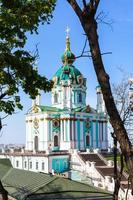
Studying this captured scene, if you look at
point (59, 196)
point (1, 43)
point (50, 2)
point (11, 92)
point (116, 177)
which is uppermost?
point (50, 2)

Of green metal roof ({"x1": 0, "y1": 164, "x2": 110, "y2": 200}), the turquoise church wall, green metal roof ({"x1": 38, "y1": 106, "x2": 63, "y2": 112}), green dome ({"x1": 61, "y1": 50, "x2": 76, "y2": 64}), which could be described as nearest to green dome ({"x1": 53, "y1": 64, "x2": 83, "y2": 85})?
green dome ({"x1": 61, "y1": 50, "x2": 76, "y2": 64})

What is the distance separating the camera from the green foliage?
871 cm

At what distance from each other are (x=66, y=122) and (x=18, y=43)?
42182 mm

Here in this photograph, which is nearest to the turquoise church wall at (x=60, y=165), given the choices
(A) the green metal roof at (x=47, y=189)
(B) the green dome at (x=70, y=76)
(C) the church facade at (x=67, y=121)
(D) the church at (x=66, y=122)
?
(D) the church at (x=66, y=122)

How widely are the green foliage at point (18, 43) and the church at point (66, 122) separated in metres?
38.9

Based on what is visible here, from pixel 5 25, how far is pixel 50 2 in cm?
127

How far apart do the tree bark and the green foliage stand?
376 centimetres

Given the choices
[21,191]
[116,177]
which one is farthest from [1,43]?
[21,191]

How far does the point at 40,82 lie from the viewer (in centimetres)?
949

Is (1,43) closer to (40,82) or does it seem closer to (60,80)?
(40,82)

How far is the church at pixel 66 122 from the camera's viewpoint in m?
50.9

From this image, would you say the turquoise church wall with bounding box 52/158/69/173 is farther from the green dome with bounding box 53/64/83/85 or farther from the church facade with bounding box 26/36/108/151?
the green dome with bounding box 53/64/83/85

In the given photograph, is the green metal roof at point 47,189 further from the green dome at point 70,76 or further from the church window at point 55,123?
the green dome at point 70,76

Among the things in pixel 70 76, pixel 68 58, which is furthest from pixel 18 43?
pixel 70 76
